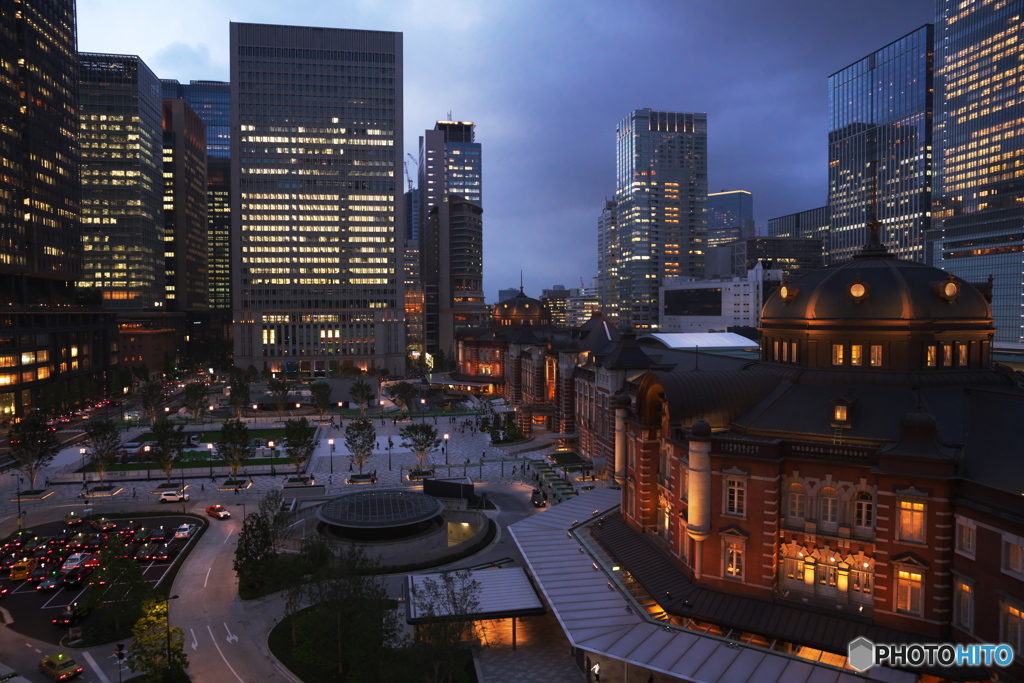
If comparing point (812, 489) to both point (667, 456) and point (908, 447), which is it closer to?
point (908, 447)

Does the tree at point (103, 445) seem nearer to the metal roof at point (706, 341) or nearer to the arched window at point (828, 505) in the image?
the metal roof at point (706, 341)

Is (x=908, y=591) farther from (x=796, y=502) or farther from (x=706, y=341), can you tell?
(x=706, y=341)

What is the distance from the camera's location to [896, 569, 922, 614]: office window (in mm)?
33469

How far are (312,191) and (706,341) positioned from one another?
137030mm

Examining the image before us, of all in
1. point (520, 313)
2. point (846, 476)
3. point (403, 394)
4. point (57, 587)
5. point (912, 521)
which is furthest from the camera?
point (520, 313)

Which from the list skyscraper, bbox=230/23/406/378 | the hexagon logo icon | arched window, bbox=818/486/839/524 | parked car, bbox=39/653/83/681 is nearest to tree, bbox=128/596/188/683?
parked car, bbox=39/653/83/681

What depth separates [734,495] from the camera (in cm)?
3884

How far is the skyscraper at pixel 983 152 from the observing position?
145500mm

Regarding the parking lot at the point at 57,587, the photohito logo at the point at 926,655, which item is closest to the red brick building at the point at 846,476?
the photohito logo at the point at 926,655

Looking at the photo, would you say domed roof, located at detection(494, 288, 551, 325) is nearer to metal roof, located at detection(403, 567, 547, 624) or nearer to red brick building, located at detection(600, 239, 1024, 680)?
red brick building, located at detection(600, 239, 1024, 680)

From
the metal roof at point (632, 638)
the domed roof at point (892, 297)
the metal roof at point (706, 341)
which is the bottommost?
the metal roof at point (632, 638)

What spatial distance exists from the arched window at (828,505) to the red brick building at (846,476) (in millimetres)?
59

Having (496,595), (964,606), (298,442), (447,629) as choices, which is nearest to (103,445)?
(298,442)

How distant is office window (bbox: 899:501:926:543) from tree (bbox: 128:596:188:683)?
40.3 meters
